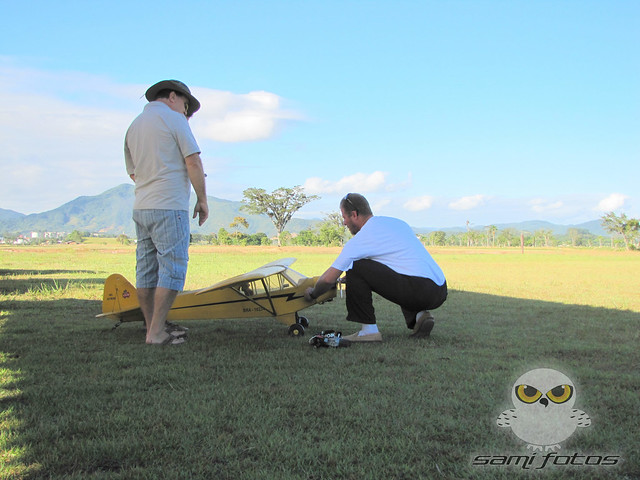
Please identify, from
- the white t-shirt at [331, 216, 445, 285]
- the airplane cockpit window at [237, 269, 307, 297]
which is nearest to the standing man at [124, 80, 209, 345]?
the airplane cockpit window at [237, 269, 307, 297]

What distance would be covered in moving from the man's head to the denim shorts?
1.71 meters

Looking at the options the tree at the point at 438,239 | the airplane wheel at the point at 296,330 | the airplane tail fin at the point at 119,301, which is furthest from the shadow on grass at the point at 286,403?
the tree at the point at 438,239

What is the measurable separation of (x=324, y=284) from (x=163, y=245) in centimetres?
167

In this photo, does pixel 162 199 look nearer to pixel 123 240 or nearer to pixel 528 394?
Result: pixel 528 394

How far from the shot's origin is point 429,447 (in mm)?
2193

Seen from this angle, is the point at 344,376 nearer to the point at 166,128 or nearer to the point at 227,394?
the point at 227,394

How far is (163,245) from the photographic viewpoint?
4395mm

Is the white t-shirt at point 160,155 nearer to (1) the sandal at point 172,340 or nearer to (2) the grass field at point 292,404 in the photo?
(1) the sandal at point 172,340

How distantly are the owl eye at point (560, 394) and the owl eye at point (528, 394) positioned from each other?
0.09 metres

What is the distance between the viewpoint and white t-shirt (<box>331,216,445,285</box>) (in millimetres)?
4668

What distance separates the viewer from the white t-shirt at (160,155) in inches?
174

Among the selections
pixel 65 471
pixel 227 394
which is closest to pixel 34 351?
pixel 227 394

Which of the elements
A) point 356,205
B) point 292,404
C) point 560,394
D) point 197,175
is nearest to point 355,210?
point 356,205

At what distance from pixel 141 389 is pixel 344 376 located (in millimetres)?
1451
